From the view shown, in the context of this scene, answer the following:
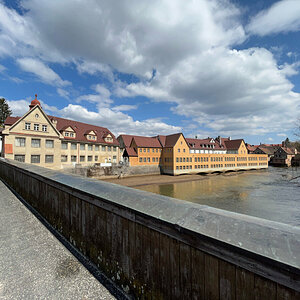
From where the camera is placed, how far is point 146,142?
48.2 meters

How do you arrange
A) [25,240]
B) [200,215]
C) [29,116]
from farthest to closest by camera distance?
[29,116]
[25,240]
[200,215]

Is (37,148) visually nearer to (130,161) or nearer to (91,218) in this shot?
(130,161)

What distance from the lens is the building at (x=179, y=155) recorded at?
152 feet

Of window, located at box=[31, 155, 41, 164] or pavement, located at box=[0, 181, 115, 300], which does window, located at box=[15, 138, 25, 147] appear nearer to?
window, located at box=[31, 155, 41, 164]

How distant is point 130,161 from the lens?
143 feet

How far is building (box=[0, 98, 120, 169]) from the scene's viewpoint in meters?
26.3

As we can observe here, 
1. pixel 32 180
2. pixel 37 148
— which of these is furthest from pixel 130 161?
pixel 32 180

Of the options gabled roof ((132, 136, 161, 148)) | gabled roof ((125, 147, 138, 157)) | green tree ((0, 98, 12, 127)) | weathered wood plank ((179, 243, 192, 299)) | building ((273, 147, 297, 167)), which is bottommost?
building ((273, 147, 297, 167))

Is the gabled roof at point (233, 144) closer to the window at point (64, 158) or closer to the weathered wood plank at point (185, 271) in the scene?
the window at point (64, 158)

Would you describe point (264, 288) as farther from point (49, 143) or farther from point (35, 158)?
point (49, 143)

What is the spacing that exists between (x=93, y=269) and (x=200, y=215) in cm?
254

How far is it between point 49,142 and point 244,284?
34.7 m

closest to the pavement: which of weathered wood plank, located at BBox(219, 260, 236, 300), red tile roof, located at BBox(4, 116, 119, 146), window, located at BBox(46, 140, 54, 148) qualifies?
weathered wood plank, located at BBox(219, 260, 236, 300)

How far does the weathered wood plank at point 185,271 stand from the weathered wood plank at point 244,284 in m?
0.49
